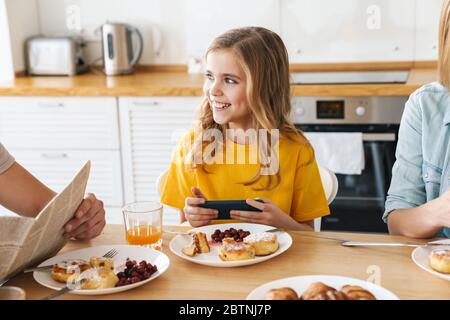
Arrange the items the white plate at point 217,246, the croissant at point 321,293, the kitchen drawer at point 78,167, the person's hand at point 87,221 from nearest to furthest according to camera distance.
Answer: the croissant at point 321,293 → the white plate at point 217,246 → the person's hand at point 87,221 → the kitchen drawer at point 78,167

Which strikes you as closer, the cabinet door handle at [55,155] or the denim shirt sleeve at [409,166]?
the denim shirt sleeve at [409,166]

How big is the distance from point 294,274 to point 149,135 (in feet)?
6.46

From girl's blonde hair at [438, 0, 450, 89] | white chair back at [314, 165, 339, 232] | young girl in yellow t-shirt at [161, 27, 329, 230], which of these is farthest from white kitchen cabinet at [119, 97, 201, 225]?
girl's blonde hair at [438, 0, 450, 89]

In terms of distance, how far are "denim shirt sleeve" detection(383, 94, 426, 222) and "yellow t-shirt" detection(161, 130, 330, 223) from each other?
0.26 metres

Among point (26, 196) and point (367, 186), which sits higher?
point (26, 196)

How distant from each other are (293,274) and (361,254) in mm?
175

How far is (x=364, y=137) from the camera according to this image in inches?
114

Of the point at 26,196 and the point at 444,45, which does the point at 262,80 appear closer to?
the point at 444,45

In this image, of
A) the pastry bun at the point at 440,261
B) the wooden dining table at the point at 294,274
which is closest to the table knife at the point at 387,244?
the wooden dining table at the point at 294,274

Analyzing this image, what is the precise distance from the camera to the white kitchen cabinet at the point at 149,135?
3.03 m

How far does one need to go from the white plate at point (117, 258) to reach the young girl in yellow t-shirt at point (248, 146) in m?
0.54

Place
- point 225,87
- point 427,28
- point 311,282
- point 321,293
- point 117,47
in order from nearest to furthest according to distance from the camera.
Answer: point 321,293
point 311,282
point 225,87
point 427,28
point 117,47

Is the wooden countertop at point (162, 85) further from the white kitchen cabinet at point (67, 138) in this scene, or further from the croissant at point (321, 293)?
the croissant at point (321, 293)

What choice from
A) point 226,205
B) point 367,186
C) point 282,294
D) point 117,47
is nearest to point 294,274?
point 282,294
